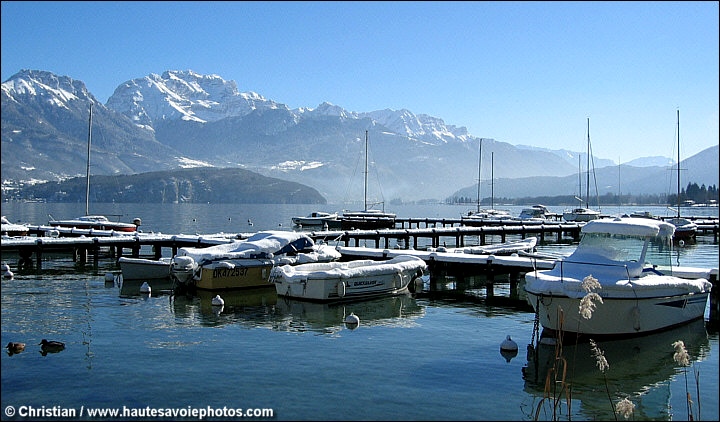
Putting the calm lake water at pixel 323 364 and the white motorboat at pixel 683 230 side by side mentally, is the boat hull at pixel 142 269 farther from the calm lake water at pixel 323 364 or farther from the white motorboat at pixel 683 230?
the white motorboat at pixel 683 230

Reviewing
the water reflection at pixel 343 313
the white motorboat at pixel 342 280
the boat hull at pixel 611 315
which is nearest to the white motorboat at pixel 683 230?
the white motorboat at pixel 342 280

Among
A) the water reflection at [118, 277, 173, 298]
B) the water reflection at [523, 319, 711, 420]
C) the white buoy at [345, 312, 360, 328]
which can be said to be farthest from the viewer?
the water reflection at [118, 277, 173, 298]

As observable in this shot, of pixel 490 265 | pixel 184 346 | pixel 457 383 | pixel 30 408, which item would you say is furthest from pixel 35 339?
pixel 490 265

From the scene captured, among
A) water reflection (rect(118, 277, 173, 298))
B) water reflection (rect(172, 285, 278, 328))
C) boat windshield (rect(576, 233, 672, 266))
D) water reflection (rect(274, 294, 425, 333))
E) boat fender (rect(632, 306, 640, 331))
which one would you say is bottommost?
water reflection (rect(274, 294, 425, 333))

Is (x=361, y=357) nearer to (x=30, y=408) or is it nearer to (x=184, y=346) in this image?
(x=184, y=346)

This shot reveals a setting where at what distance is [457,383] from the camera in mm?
13609

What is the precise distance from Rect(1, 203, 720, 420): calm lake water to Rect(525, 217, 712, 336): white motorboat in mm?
595

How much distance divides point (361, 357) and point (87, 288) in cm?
1552

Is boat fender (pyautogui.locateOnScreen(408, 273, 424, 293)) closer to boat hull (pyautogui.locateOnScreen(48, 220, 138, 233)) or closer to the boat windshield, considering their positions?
the boat windshield

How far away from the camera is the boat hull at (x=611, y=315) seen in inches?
651

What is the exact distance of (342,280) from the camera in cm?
2352

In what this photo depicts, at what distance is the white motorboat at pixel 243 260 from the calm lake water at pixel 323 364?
8.28ft

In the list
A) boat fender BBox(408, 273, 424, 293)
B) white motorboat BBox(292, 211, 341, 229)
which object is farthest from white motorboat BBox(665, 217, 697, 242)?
boat fender BBox(408, 273, 424, 293)

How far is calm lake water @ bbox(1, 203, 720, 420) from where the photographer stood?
12312mm
